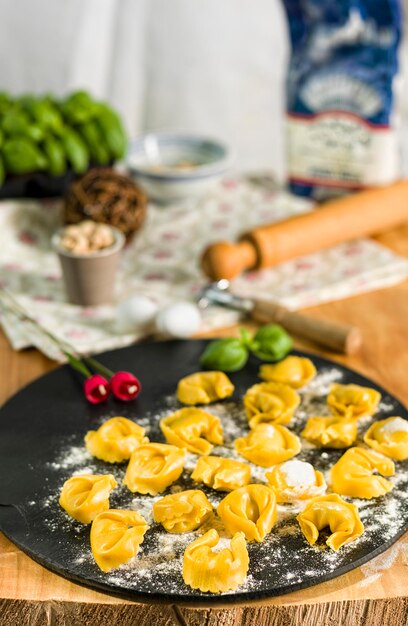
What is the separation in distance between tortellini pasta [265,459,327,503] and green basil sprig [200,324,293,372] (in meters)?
0.31

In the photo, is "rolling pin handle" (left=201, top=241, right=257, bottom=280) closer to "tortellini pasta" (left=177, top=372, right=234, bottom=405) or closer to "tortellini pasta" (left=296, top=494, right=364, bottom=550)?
"tortellini pasta" (left=177, top=372, right=234, bottom=405)

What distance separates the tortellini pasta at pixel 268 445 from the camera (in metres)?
1.23

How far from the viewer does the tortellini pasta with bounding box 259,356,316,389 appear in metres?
1.43

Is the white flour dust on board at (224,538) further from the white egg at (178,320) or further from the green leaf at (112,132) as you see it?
the green leaf at (112,132)

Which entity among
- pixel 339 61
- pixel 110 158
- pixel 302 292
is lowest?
pixel 302 292

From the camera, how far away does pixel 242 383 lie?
146 cm

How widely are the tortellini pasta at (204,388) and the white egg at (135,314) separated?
0.73 ft

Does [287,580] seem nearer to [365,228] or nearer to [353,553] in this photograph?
[353,553]

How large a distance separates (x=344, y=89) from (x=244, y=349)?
34.0 inches

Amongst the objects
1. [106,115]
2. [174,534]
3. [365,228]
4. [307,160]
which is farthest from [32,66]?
[174,534]

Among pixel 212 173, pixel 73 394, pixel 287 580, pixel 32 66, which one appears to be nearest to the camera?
pixel 287 580

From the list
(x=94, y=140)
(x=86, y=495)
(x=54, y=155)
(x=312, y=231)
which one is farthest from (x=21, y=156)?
(x=86, y=495)

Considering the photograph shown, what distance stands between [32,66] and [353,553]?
1.92 m

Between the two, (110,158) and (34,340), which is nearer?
(34,340)
